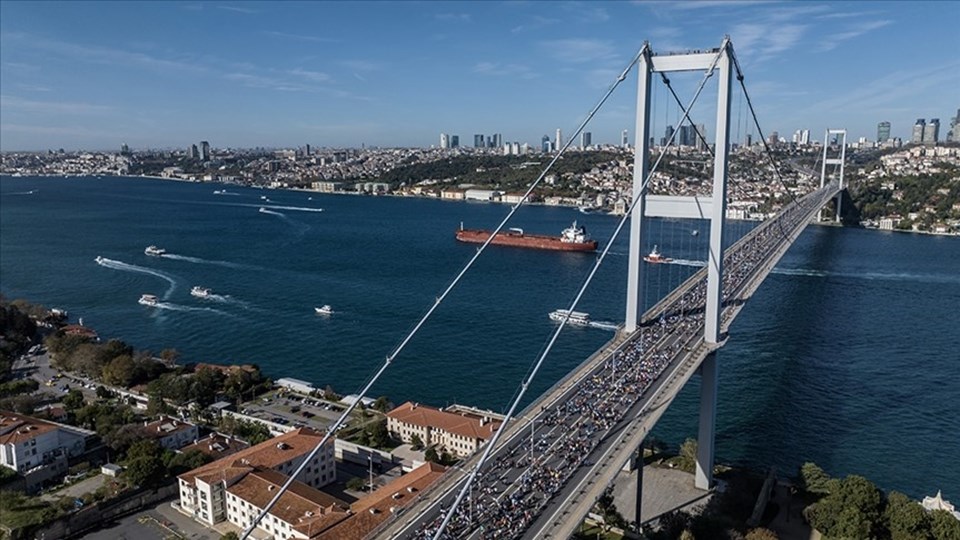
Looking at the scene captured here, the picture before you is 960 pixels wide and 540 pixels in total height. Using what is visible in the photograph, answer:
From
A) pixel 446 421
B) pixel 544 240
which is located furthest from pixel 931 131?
pixel 446 421

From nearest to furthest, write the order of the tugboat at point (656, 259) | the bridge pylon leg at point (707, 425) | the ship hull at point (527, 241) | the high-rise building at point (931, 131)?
the bridge pylon leg at point (707, 425), the tugboat at point (656, 259), the ship hull at point (527, 241), the high-rise building at point (931, 131)

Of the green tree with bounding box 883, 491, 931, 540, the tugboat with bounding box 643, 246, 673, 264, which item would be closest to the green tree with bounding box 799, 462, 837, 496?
the green tree with bounding box 883, 491, 931, 540

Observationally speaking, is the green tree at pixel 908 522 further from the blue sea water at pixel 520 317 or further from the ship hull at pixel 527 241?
the ship hull at pixel 527 241

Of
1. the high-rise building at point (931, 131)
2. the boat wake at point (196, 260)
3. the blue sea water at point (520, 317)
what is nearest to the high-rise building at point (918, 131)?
the high-rise building at point (931, 131)

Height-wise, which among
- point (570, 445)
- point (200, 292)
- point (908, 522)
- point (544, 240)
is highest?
point (570, 445)

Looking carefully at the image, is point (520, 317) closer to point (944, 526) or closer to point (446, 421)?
point (446, 421)

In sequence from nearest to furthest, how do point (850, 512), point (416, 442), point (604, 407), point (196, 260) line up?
1. point (604, 407)
2. point (850, 512)
3. point (416, 442)
4. point (196, 260)
